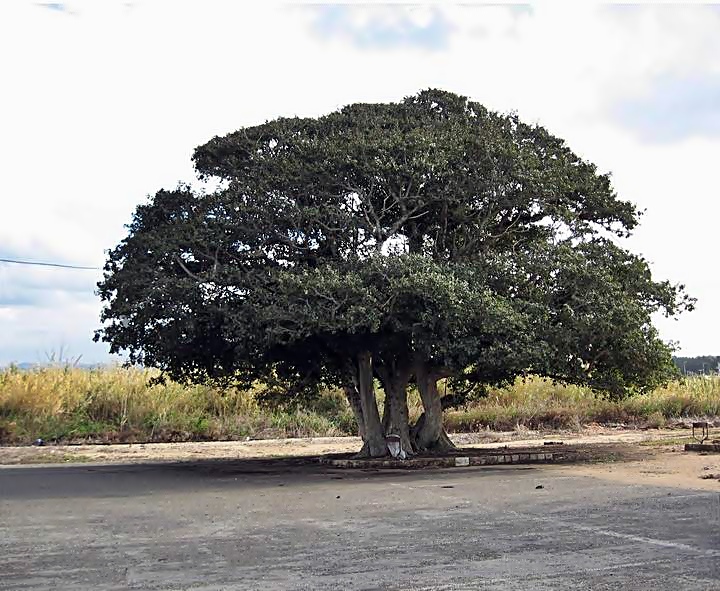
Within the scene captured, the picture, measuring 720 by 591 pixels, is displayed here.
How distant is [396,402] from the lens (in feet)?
67.7

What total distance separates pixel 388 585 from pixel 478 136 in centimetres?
1230

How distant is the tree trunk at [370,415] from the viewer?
66.6 ft

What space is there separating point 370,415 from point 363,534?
10275 millimetres

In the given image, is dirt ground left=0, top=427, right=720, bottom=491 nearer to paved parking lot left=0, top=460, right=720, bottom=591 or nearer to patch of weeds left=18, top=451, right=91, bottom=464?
patch of weeds left=18, top=451, right=91, bottom=464

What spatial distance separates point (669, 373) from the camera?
63.9 ft

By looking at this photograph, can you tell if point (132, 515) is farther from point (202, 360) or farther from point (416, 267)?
point (202, 360)

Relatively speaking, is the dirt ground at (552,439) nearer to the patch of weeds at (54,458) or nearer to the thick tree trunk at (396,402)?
the patch of weeds at (54,458)

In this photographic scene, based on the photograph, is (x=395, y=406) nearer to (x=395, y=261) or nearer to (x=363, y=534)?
(x=395, y=261)

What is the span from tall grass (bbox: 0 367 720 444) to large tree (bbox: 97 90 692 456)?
27.3ft

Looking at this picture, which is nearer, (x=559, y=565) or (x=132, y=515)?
(x=559, y=565)

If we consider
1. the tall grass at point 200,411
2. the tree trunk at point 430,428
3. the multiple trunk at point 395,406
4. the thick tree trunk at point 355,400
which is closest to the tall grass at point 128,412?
the tall grass at point 200,411

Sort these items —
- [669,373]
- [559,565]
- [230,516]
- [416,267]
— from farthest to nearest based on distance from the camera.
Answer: [669,373], [416,267], [230,516], [559,565]

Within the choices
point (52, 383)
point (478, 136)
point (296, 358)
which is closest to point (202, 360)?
point (296, 358)

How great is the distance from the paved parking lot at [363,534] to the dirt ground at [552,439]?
1.29 meters
